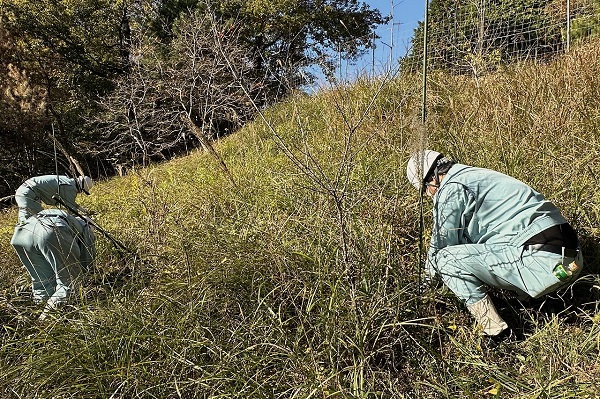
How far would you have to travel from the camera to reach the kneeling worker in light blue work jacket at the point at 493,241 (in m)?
1.94

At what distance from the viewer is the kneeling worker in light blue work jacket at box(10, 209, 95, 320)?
2.69 metres

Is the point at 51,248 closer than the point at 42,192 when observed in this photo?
Yes

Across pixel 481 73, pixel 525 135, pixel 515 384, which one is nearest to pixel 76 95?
pixel 481 73

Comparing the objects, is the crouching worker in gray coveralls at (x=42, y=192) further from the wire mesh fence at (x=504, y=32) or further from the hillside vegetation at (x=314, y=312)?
the wire mesh fence at (x=504, y=32)

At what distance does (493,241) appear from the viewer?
7.05 ft

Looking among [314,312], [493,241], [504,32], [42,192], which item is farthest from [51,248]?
[504,32]

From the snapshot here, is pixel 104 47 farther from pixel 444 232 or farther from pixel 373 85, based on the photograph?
pixel 444 232

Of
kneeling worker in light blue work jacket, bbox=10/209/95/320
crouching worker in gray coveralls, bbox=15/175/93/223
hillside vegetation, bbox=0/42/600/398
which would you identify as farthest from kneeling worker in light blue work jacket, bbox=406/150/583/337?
crouching worker in gray coveralls, bbox=15/175/93/223

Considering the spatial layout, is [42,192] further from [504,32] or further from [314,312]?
[504,32]

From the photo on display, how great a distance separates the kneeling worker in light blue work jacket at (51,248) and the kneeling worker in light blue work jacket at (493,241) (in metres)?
2.12

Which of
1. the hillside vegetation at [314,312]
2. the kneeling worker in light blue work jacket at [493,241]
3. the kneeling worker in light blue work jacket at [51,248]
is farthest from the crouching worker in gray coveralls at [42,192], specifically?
the kneeling worker in light blue work jacket at [493,241]

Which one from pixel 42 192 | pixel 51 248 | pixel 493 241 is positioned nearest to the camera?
pixel 493 241

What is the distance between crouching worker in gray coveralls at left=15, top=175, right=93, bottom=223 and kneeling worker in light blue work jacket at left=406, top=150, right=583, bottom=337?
242 cm

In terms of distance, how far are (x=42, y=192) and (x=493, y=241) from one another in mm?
2993
